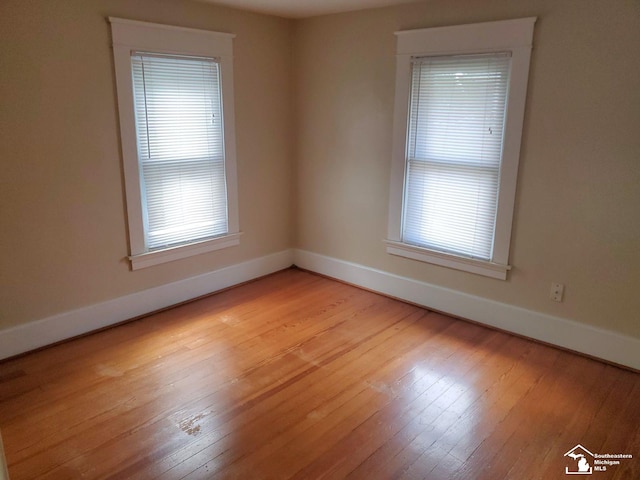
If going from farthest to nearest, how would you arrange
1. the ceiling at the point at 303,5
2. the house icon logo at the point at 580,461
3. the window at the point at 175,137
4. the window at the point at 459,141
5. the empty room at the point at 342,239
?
1. the ceiling at the point at 303,5
2. the window at the point at 175,137
3. the window at the point at 459,141
4. the empty room at the point at 342,239
5. the house icon logo at the point at 580,461

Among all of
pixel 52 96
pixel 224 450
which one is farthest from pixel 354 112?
pixel 224 450

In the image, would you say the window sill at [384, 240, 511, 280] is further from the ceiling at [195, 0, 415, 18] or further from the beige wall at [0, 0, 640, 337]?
the ceiling at [195, 0, 415, 18]

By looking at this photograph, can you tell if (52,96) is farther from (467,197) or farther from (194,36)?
(467,197)

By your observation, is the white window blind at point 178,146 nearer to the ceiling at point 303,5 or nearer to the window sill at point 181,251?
the window sill at point 181,251

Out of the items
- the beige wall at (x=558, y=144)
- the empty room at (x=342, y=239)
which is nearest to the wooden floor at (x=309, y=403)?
the empty room at (x=342, y=239)

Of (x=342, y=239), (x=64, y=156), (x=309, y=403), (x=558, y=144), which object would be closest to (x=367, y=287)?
→ (x=342, y=239)

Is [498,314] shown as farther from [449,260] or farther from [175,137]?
[175,137]

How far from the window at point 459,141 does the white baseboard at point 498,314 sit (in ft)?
0.83

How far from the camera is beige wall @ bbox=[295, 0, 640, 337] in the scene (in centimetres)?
269

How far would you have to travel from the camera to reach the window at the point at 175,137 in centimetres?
323

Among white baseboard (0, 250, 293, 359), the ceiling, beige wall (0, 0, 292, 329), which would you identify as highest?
the ceiling

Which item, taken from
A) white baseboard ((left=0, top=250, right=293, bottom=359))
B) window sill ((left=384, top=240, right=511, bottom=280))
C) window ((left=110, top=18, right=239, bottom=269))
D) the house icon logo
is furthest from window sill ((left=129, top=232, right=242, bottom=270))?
the house icon logo

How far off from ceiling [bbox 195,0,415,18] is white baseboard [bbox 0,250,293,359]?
2.14 m

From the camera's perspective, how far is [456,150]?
337 cm
